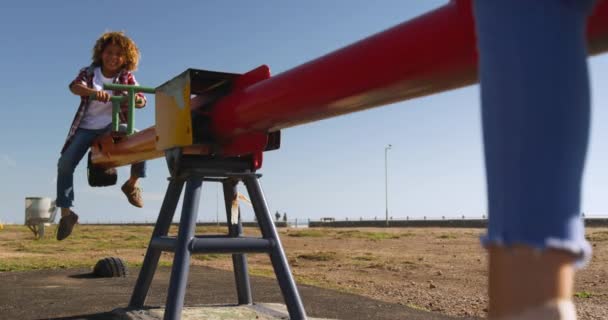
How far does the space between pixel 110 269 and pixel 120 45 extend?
2.12m

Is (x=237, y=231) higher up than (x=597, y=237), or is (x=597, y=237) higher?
(x=237, y=231)

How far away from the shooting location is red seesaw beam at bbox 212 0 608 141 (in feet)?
4.21

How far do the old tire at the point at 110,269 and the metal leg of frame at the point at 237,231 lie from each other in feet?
7.66

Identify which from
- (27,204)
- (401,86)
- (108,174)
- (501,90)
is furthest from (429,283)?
(27,204)

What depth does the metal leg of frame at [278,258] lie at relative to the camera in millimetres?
2775

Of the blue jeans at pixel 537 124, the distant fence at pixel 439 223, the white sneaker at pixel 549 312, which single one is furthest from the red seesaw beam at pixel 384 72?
the distant fence at pixel 439 223

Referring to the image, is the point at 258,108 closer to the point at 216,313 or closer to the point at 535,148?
the point at 216,313

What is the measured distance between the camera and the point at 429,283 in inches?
246

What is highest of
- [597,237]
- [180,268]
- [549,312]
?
[549,312]

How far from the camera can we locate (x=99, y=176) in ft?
14.4

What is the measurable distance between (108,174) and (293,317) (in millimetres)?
2263

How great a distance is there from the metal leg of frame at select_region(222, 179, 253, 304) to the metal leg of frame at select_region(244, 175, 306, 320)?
206mm

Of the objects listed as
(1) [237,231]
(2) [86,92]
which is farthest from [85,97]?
(1) [237,231]

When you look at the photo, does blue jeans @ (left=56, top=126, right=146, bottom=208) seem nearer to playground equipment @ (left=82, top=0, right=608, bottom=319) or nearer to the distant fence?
playground equipment @ (left=82, top=0, right=608, bottom=319)
